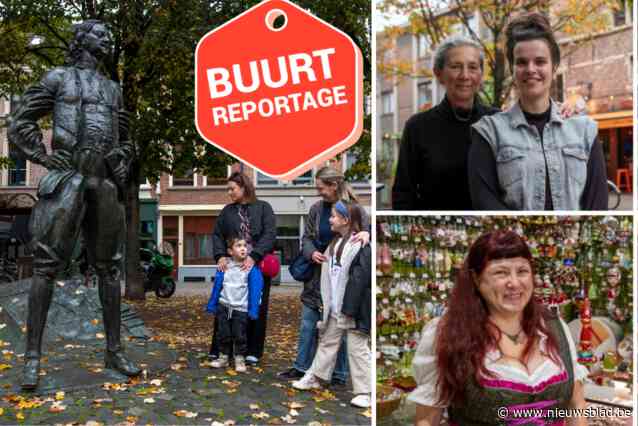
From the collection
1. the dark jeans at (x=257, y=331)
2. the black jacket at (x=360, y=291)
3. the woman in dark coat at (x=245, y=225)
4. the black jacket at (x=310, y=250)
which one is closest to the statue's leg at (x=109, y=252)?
the woman in dark coat at (x=245, y=225)

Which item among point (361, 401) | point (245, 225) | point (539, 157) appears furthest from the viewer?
point (245, 225)

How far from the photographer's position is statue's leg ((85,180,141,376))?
3629 millimetres

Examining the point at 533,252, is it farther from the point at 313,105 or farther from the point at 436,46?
the point at 313,105

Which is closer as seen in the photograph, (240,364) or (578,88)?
(578,88)

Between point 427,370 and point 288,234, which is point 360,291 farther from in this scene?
point 288,234

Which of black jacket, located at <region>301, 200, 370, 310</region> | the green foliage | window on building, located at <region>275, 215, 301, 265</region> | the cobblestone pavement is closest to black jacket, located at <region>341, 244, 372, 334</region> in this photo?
the cobblestone pavement

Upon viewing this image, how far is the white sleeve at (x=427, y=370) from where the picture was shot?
5.38ft

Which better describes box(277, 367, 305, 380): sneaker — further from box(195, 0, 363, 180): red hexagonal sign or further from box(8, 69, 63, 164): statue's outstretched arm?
box(195, 0, 363, 180): red hexagonal sign

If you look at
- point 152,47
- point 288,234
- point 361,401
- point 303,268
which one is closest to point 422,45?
point 361,401

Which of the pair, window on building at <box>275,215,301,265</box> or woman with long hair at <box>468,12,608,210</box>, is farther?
window on building at <box>275,215,301,265</box>

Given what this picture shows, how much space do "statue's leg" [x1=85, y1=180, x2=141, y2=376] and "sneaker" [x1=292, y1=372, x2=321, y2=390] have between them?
0.89 meters

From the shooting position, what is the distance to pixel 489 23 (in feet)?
5.21

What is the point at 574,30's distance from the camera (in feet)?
5.29

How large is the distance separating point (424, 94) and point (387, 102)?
12 centimetres
